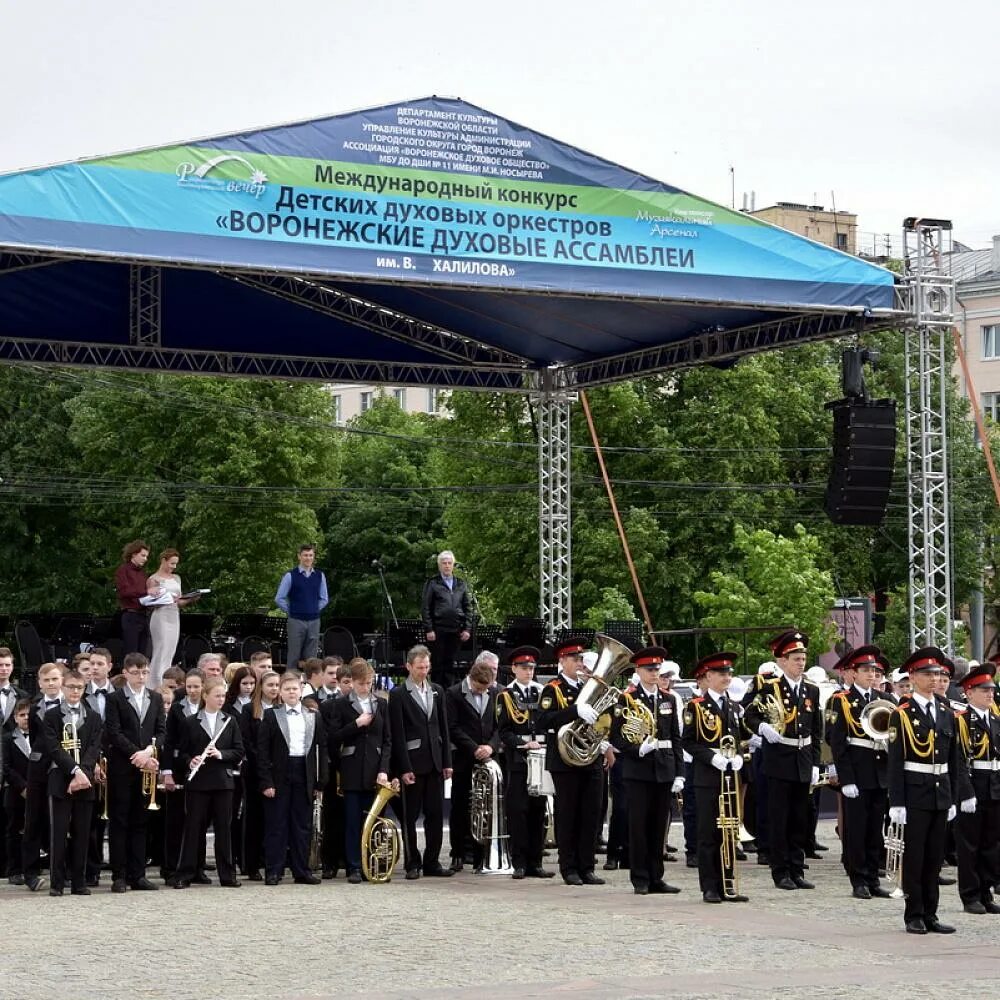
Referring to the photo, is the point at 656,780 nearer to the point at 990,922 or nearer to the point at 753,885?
the point at 753,885

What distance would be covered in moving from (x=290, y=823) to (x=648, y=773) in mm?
2935

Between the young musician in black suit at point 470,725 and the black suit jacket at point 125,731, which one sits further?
the young musician in black suit at point 470,725

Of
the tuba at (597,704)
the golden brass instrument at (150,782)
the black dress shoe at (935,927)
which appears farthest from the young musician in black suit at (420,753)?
the black dress shoe at (935,927)

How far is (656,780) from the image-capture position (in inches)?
574

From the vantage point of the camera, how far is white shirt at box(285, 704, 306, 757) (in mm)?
15250

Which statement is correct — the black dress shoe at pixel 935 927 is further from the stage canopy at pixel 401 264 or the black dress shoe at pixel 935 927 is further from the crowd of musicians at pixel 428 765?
the stage canopy at pixel 401 264

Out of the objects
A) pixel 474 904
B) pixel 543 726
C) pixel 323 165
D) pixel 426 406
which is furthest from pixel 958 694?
pixel 426 406

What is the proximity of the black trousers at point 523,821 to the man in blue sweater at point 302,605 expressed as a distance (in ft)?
19.3

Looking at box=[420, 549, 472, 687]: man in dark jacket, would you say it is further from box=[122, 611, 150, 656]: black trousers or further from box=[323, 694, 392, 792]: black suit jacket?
box=[323, 694, 392, 792]: black suit jacket

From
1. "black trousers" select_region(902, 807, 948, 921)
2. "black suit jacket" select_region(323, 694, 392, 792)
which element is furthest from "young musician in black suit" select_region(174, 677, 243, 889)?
"black trousers" select_region(902, 807, 948, 921)

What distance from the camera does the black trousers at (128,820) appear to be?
14742 millimetres

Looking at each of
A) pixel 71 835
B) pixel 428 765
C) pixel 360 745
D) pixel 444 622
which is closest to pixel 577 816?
pixel 428 765

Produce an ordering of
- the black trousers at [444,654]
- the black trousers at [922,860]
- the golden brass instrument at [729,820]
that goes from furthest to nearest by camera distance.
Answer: the black trousers at [444,654], the golden brass instrument at [729,820], the black trousers at [922,860]

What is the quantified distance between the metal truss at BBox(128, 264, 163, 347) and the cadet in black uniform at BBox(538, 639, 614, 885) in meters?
9.27
